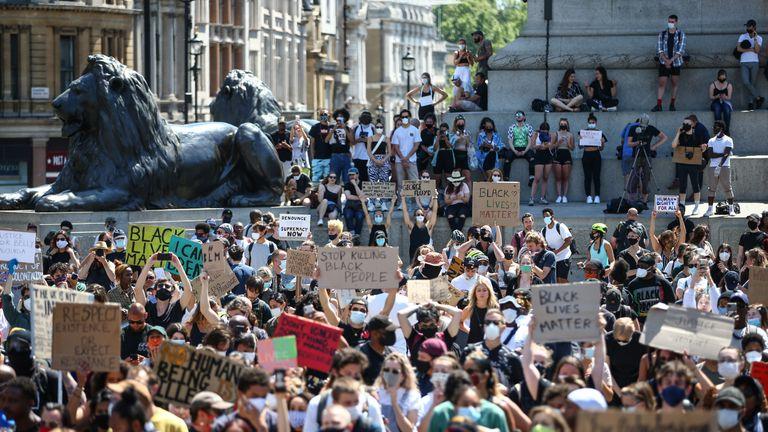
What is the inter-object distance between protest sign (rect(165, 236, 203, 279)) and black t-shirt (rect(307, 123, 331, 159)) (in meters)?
10.3

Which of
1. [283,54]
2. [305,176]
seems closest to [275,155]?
[305,176]

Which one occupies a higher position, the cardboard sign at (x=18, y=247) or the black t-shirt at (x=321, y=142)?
the black t-shirt at (x=321, y=142)

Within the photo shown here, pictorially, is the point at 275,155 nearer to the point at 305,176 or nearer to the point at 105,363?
the point at 305,176

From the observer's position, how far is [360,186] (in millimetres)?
27094

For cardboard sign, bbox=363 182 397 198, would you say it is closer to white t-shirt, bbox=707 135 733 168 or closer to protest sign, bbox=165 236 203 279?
white t-shirt, bbox=707 135 733 168

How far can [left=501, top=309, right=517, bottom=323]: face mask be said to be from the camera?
588 inches

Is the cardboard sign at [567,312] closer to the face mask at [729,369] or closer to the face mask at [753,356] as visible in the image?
the face mask at [729,369]

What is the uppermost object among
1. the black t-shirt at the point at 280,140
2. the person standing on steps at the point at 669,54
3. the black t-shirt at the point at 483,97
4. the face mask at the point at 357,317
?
the person standing on steps at the point at 669,54

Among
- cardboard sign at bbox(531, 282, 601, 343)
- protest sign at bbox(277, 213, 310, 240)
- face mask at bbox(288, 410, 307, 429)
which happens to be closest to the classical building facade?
protest sign at bbox(277, 213, 310, 240)

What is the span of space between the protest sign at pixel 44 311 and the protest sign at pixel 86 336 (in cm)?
58

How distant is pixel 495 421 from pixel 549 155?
52.2ft

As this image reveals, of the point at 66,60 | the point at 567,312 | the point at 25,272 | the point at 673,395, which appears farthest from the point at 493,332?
the point at 66,60

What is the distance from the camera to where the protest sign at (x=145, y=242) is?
20.0 metres

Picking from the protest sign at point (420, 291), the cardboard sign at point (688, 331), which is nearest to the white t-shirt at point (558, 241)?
the protest sign at point (420, 291)
